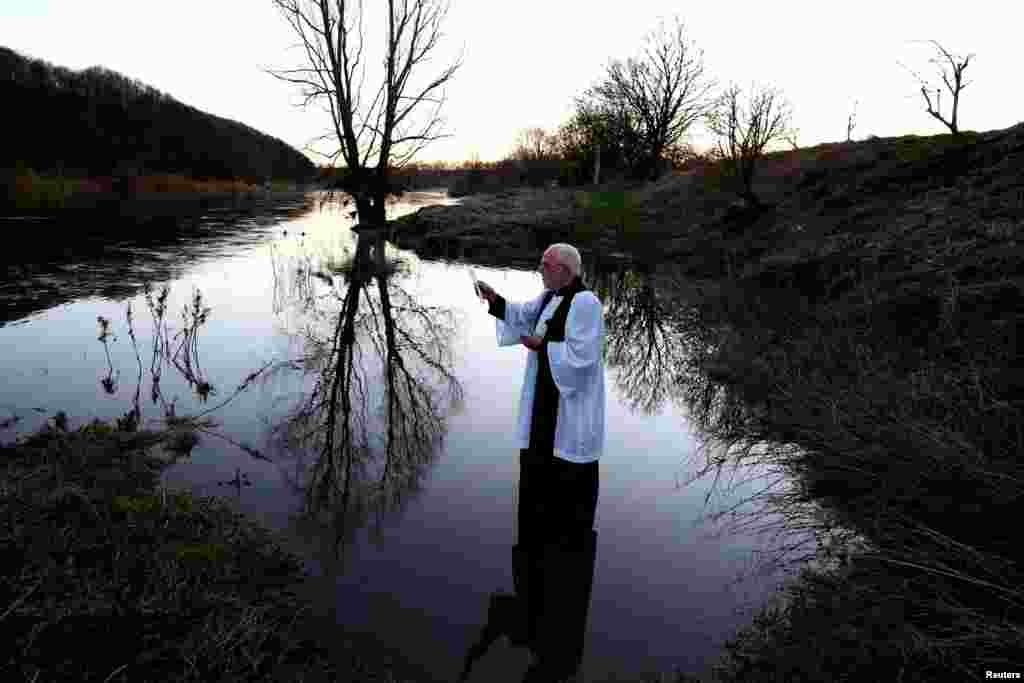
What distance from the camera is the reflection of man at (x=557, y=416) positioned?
3.96 m

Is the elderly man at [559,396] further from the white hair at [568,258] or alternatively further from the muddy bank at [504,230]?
the muddy bank at [504,230]

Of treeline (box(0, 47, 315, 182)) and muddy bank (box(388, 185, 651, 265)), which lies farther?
treeline (box(0, 47, 315, 182))

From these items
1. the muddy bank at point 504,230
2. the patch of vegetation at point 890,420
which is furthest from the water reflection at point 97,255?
the patch of vegetation at point 890,420

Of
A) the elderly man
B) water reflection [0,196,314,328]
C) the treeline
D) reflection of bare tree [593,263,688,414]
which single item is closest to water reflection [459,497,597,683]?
Result: the elderly man

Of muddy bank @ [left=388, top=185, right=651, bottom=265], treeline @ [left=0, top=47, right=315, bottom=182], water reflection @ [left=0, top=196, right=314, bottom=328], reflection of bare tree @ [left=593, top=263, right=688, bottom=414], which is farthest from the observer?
treeline @ [left=0, top=47, right=315, bottom=182]

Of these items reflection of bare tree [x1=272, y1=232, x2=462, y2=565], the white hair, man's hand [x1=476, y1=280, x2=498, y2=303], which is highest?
the white hair

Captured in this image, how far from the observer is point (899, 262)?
9.14m

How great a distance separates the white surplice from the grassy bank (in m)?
1.74

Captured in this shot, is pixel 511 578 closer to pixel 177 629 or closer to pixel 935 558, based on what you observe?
pixel 177 629

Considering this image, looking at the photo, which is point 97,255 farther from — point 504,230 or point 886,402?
point 886,402

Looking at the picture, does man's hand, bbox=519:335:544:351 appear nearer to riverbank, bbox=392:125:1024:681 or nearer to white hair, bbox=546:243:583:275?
white hair, bbox=546:243:583:275

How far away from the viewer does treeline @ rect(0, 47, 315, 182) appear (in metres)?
60.8

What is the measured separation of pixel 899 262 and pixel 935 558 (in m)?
7.47

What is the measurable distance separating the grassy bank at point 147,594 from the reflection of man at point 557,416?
4.58 feet
